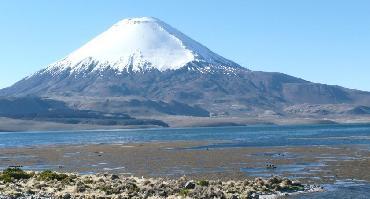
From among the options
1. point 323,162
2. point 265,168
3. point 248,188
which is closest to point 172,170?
point 265,168

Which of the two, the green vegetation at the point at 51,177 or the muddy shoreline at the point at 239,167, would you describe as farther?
the muddy shoreline at the point at 239,167

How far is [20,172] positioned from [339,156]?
3719cm

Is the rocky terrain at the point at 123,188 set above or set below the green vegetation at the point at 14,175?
below

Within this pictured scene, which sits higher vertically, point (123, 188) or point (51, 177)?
point (51, 177)

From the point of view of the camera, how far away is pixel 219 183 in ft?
131

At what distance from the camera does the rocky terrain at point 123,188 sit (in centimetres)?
3388

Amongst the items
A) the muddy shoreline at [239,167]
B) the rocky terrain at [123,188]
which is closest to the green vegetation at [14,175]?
the rocky terrain at [123,188]

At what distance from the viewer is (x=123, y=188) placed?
119ft

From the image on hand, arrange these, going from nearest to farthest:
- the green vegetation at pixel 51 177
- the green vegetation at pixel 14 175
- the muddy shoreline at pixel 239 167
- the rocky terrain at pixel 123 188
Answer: the rocky terrain at pixel 123 188 → the green vegetation at pixel 51 177 → the green vegetation at pixel 14 175 → the muddy shoreline at pixel 239 167

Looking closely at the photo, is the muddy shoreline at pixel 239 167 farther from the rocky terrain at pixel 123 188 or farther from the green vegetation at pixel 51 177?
the green vegetation at pixel 51 177

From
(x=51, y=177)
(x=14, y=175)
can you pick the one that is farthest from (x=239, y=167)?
(x=14, y=175)

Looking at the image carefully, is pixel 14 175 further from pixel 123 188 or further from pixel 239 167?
pixel 239 167

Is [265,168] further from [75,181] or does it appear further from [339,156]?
[75,181]

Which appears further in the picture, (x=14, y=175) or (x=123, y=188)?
(x=14, y=175)
